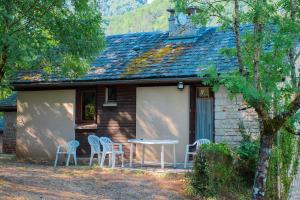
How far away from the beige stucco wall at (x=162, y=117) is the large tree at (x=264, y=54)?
5.78 m

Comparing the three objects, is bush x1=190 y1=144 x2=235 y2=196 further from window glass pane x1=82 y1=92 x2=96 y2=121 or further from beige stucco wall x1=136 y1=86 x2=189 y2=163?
window glass pane x1=82 y1=92 x2=96 y2=121

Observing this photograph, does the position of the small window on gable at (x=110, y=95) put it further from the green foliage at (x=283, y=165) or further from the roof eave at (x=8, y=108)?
the roof eave at (x=8, y=108)

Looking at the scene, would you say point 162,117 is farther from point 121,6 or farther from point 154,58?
point 121,6

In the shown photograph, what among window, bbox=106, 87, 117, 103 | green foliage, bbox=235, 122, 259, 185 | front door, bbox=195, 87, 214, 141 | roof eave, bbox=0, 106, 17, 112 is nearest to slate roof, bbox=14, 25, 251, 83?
window, bbox=106, 87, 117, 103

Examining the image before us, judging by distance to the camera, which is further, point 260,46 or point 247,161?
point 247,161

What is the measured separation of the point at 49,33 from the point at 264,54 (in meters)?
4.78

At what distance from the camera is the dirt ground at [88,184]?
9.79 m

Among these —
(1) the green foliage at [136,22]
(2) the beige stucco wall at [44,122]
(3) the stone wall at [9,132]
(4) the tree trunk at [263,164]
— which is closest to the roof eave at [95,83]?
(2) the beige stucco wall at [44,122]

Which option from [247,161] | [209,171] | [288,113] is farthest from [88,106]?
[288,113]

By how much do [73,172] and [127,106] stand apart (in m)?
3.72

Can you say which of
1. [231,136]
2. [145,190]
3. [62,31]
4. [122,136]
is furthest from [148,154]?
[62,31]

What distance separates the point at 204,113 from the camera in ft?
49.0

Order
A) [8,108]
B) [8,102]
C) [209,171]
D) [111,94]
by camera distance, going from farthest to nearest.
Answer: [8,102] → [8,108] → [111,94] → [209,171]

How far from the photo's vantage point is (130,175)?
12414mm
